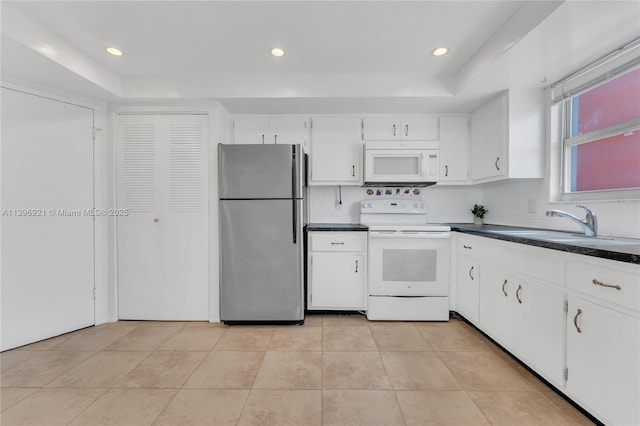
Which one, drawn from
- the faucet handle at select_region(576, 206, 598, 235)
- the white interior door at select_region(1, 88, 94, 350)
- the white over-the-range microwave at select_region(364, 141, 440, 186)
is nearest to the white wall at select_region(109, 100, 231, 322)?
the white interior door at select_region(1, 88, 94, 350)

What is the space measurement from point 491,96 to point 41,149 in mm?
4011

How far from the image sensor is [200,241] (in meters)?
2.70

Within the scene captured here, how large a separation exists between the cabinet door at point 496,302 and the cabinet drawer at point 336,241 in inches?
43.2

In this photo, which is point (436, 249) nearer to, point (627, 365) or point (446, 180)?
point (446, 180)

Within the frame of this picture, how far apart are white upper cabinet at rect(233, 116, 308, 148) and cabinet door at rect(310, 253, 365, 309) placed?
1.28m

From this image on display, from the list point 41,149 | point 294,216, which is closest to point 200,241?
point 294,216

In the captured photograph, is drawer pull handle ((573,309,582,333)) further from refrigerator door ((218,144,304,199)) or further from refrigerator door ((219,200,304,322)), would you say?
refrigerator door ((218,144,304,199))

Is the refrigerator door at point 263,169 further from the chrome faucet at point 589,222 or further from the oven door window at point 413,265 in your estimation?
the chrome faucet at point 589,222

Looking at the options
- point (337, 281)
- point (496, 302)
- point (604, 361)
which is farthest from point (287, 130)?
point (604, 361)

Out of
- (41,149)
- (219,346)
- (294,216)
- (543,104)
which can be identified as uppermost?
(543,104)

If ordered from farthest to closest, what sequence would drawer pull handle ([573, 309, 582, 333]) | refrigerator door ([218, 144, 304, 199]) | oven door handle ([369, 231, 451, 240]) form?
oven door handle ([369, 231, 451, 240]) < refrigerator door ([218, 144, 304, 199]) < drawer pull handle ([573, 309, 582, 333])

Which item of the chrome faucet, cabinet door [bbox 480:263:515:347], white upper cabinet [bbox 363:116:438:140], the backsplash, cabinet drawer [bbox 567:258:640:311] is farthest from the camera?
the backsplash

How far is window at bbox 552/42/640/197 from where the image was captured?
1.78m

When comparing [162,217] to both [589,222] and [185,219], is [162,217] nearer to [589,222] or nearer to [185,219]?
[185,219]
